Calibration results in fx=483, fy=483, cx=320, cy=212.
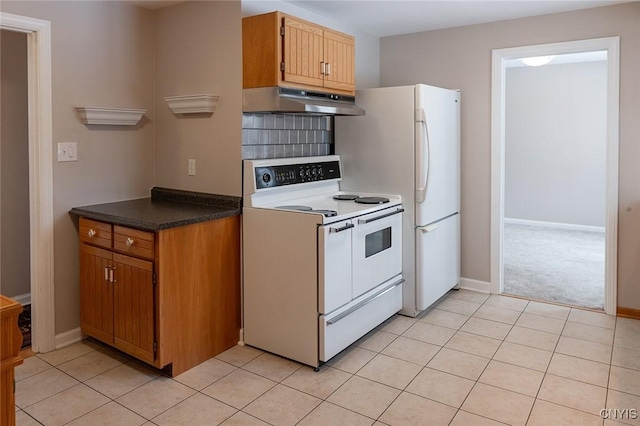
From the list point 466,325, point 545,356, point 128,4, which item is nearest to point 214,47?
point 128,4

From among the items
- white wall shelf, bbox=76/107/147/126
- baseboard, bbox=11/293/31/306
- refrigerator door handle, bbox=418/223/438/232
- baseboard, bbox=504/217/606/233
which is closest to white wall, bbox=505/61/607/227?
baseboard, bbox=504/217/606/233

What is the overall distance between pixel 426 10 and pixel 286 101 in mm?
1573

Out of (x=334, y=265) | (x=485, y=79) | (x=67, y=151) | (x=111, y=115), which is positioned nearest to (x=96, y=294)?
(x=67, y=151)

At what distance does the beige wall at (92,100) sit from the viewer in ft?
9.74

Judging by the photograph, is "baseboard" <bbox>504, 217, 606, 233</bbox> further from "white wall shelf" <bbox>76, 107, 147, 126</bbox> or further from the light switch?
the light switch

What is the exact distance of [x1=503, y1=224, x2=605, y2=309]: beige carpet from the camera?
13.8ft

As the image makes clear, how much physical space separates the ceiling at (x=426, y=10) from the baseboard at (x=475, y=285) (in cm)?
221

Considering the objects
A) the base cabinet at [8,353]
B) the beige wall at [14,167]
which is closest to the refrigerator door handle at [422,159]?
the base cabinet at [8,353]

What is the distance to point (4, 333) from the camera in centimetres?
137

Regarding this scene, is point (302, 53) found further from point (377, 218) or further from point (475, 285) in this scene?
point (475, 285)

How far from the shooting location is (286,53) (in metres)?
2.86

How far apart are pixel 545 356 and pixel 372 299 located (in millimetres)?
1103

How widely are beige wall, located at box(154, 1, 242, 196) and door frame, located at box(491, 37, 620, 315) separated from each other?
7.30ft

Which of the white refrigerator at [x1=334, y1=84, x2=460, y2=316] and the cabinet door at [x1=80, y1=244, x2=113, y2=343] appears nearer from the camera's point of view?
the cabinet door at [x1=80, y1=244, x2=113, y2=343]
